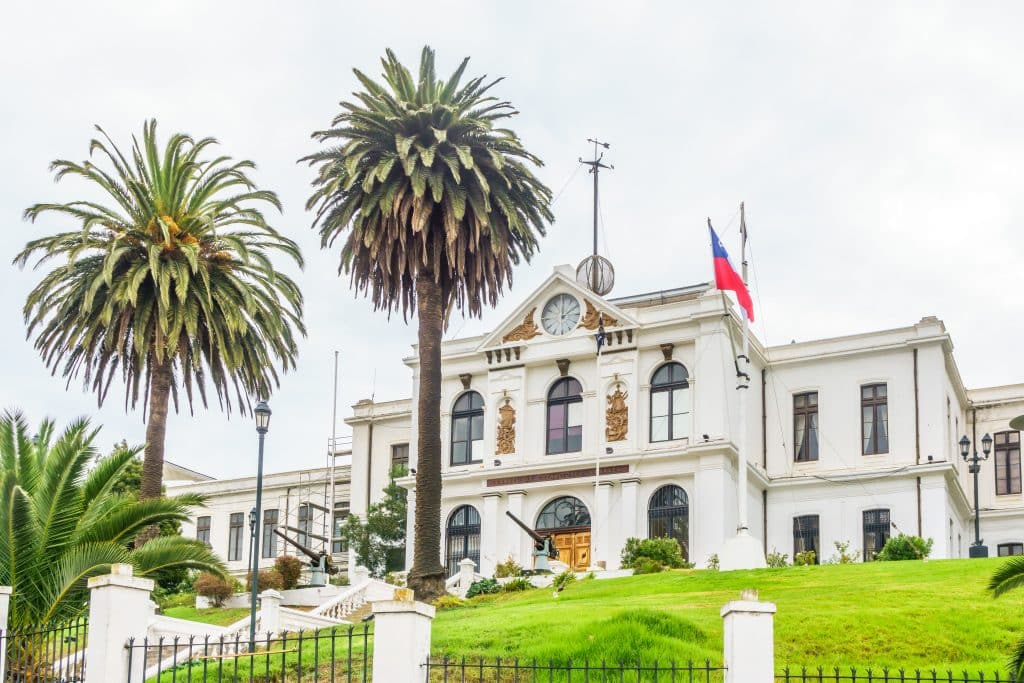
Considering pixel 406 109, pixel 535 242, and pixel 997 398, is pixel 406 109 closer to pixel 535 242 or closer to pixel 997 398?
pixel 535 242

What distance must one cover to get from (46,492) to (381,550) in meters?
34.6

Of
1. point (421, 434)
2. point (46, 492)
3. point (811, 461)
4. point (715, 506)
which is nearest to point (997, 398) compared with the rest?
point (811, 461)

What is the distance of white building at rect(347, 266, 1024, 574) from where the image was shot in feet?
162

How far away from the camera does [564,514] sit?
5109 centimetres

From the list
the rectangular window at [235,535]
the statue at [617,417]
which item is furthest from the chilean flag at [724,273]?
the rectangular window at [235,535]

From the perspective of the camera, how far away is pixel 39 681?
21.3 m

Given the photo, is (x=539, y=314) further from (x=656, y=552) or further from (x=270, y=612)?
(x=270, y=612)

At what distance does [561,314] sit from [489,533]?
27.7 feet

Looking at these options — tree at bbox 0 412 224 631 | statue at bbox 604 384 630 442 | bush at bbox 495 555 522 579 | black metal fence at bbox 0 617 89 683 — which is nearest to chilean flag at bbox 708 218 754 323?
statue at bbox 604 384 630 442

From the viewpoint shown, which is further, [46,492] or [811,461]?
[811,461]

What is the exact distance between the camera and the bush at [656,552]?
151 ft

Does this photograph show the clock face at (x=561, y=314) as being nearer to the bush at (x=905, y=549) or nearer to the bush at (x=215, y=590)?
the bush at (x=905, y=549)

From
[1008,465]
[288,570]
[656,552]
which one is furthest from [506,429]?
[1008,465]

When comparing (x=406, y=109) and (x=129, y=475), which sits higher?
(x=406, y=109)
